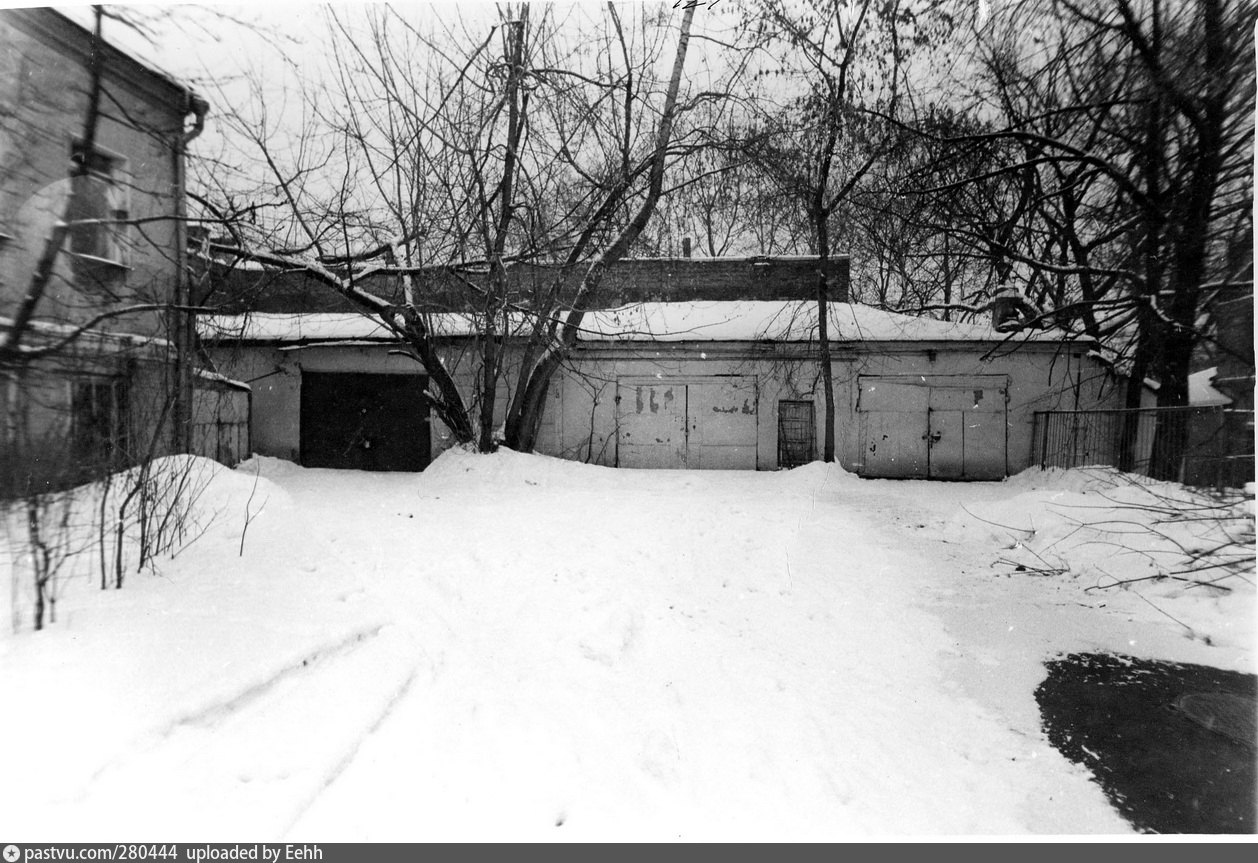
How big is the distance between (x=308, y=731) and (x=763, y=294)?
14.5 meters

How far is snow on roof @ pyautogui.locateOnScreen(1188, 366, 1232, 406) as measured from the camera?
250 centimetres

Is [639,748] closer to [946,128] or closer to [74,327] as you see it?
[74,327]

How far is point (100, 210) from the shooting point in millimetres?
2418

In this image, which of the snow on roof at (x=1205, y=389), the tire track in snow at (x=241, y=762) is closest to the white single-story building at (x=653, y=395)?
the snow on roof at (x=1205, y=389)

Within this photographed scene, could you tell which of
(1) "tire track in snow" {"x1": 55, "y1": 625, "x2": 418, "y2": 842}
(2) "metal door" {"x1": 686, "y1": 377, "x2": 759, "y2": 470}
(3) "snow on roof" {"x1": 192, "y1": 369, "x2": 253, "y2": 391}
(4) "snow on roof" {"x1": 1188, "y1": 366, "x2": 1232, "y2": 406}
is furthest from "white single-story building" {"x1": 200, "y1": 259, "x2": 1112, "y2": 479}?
(1) "tire track in snow" {"x1": 55, "y1": 625, "x2": 418, "y2": 842}

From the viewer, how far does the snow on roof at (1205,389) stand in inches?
98.3

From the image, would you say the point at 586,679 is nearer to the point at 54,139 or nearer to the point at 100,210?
the point at 100,210

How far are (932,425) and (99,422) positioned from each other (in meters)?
11.3

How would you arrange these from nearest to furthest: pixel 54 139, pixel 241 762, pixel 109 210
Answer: pixel 241 762 → pixel 54 139 → pixel 109 210

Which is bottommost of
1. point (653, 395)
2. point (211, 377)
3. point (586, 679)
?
point (586, 679)

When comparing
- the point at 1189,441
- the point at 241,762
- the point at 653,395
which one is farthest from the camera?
the point at 653,395

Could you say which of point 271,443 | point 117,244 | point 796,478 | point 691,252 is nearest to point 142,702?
point 117,244

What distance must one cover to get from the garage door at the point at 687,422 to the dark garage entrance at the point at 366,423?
4297 millimetres

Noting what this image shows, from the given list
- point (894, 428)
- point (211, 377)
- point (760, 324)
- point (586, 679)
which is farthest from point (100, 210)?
point (894, 428)
